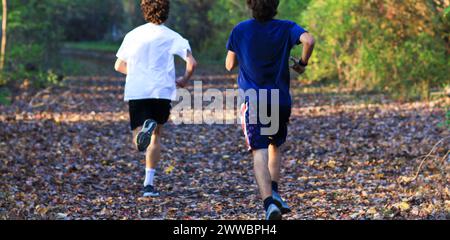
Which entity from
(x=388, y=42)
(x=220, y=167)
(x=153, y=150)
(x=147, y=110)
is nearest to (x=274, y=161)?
(x=147, y=110)

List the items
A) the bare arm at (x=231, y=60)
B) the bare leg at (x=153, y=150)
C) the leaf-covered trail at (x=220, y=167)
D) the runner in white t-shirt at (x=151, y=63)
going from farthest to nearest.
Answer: the bare leg at (x=153, y=150)
the runner in white t-shirt at (x=151, y=63)
the leaf-covered trail at (x=220, y=167)
the bare arm at (x=231, y=60)

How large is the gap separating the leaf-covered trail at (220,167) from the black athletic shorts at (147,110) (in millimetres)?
901

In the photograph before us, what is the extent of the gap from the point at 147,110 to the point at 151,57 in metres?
0.58

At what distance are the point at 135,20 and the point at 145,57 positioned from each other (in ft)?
171

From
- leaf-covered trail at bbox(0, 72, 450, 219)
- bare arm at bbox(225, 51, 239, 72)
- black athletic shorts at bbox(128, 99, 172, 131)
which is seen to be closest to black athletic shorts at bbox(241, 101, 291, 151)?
bare arm at bbox(225, 51, 239, 72)

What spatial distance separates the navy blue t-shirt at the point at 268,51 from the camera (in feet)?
26.2

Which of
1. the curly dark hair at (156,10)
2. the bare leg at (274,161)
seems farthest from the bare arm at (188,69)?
the bare leg at (274,161)

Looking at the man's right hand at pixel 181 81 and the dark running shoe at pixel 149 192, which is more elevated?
the man's right hand at pixel 181 81

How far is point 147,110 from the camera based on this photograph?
10039 millimetres

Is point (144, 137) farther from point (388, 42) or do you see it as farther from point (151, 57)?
point (388, 42)

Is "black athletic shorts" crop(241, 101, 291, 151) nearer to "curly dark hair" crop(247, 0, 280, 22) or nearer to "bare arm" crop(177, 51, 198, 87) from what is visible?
"curly dark hair" crop(247, 0, 280, 22)

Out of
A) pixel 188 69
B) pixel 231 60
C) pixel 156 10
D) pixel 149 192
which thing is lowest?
pixel 149 192

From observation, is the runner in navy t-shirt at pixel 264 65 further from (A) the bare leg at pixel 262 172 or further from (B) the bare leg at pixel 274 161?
(B) the bare leg at pixel 274 161

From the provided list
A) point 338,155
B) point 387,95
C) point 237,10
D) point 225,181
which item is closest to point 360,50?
point 387,95
